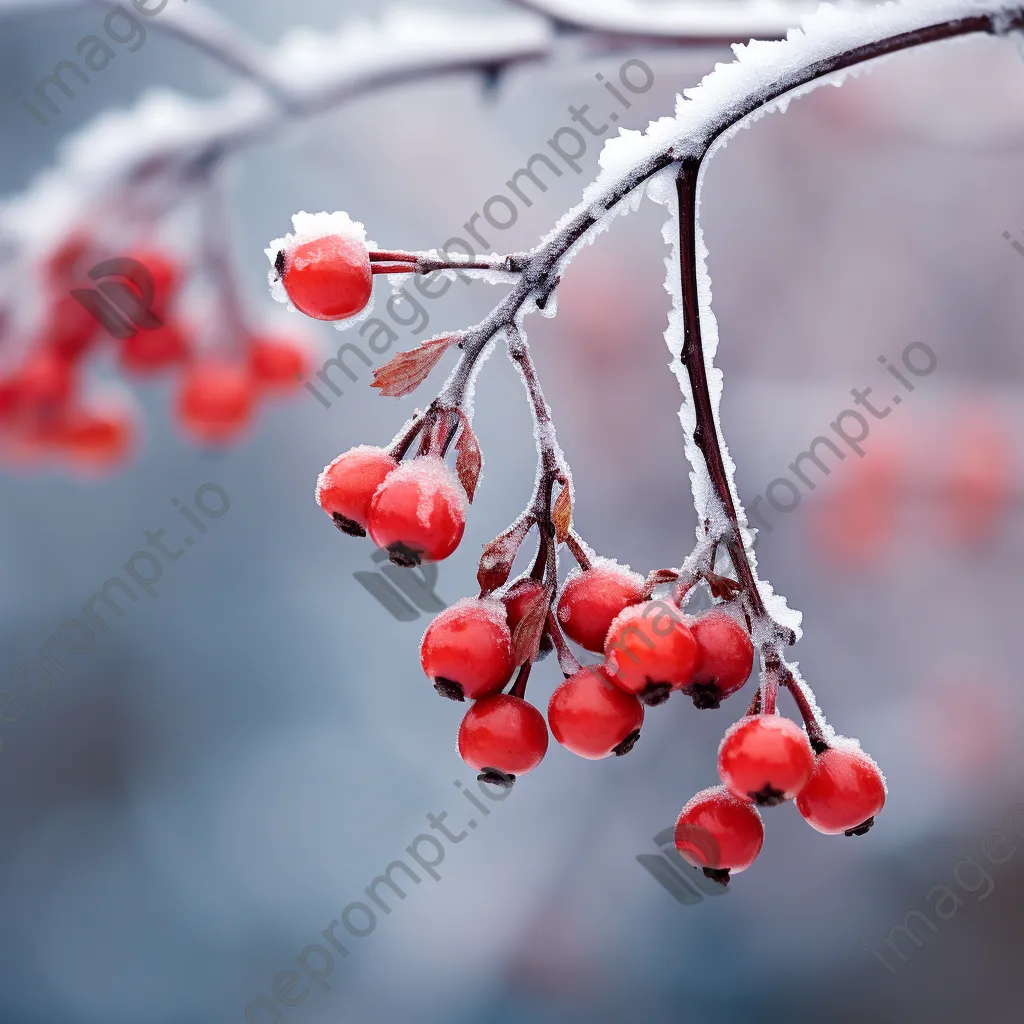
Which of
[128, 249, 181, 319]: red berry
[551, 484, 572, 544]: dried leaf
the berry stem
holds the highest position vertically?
[128, 249, 181, 319]: red berry

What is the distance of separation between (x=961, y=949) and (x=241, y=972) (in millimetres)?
6708

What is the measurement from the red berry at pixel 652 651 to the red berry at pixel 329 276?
500 millimetres

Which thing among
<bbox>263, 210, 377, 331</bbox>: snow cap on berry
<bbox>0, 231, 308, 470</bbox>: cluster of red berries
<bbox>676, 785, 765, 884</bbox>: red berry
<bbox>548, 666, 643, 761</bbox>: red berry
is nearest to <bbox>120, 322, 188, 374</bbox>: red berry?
<bbox>0, 231, 308, 470</bbox>: cluster of red berries

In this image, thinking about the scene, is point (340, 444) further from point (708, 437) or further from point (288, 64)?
point (708, 437)

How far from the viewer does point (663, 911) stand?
697 centimetres

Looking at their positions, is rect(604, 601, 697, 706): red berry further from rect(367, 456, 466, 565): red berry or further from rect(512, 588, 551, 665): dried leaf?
rect(367, 456, 466, 565): red berry

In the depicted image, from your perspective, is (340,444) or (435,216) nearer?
(435,216)

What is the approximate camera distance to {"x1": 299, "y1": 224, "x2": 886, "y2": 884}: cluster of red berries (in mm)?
960

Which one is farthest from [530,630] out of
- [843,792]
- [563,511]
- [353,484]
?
[843,792]

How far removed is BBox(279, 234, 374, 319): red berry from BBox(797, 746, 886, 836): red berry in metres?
0.80

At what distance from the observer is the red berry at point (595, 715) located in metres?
1.01

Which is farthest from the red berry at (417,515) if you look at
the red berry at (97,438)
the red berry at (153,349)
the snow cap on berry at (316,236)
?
the red berry at (97,438)

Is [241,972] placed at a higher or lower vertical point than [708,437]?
lower

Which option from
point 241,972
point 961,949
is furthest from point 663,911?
point 241,972
